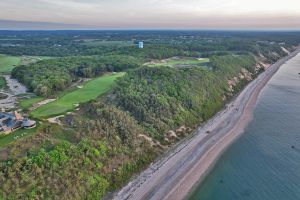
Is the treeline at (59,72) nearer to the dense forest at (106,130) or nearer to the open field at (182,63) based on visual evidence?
the dense forest at (106,130)

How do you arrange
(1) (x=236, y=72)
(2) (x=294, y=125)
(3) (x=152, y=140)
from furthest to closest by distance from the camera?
(1) (x=236, y=72)
(2) (x=294, y=125)
(3) (x=152, y=140)

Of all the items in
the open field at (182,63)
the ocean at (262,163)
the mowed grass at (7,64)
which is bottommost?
the ocean at (262,163)

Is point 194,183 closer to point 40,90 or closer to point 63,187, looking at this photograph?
point 63,187

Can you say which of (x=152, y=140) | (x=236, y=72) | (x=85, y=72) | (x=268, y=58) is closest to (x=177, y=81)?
(x=152, y=140)

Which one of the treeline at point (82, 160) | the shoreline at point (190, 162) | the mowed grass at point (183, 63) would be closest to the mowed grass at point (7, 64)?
the mowed grass at point (183, 63)

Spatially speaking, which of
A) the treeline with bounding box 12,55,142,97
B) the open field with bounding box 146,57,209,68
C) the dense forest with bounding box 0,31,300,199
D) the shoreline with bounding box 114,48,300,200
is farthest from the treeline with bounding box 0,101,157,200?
the open field with bounding box 146,57,209,68

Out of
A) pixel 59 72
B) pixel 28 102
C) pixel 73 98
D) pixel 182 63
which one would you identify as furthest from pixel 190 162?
pixel 182 63

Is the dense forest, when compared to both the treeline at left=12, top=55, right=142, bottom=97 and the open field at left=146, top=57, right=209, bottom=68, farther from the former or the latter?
the open field at left=146, top=57, right=209, bottom=68
